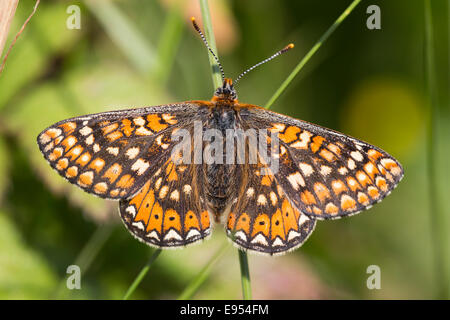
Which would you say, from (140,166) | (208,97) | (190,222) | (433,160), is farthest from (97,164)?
(208,97)

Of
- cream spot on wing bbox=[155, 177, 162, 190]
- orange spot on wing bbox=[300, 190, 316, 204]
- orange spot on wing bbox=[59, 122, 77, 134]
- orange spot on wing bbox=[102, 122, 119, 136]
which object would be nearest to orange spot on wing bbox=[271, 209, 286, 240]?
orange spot on wing bbox=[300, 190, 316, 204]

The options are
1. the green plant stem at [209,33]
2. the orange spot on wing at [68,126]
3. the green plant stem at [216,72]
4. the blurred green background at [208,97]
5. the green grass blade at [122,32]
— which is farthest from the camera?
the green grass blade at [122,32]

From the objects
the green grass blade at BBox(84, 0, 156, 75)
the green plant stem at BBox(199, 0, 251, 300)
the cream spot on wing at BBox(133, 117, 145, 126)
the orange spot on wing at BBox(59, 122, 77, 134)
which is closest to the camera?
the green plant stem at BBox(199, 0, 251, 300)

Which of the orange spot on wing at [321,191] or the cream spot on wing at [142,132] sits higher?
the cream spot on wing at [142,132]

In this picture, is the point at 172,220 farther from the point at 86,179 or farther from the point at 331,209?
the point at 331,209

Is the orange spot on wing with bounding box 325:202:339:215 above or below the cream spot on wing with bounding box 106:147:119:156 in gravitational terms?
below

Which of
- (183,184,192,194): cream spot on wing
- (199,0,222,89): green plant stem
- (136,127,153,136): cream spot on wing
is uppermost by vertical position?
(199,0,222,89): green plant stem

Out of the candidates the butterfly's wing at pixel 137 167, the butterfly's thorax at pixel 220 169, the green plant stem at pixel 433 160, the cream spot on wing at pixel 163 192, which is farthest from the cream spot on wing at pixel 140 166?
the green plant stem at pixel 433 160

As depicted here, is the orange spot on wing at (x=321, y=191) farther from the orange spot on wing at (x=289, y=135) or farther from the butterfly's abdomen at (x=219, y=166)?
the butterfly's abdomen at (x=219, y=166)

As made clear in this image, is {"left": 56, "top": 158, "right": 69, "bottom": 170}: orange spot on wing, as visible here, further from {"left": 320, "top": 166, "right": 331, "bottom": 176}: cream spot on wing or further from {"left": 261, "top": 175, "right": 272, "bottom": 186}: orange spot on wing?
{"left": 320, "top": 166, "right": 331, "bottom": 176}: cream spot on wing
